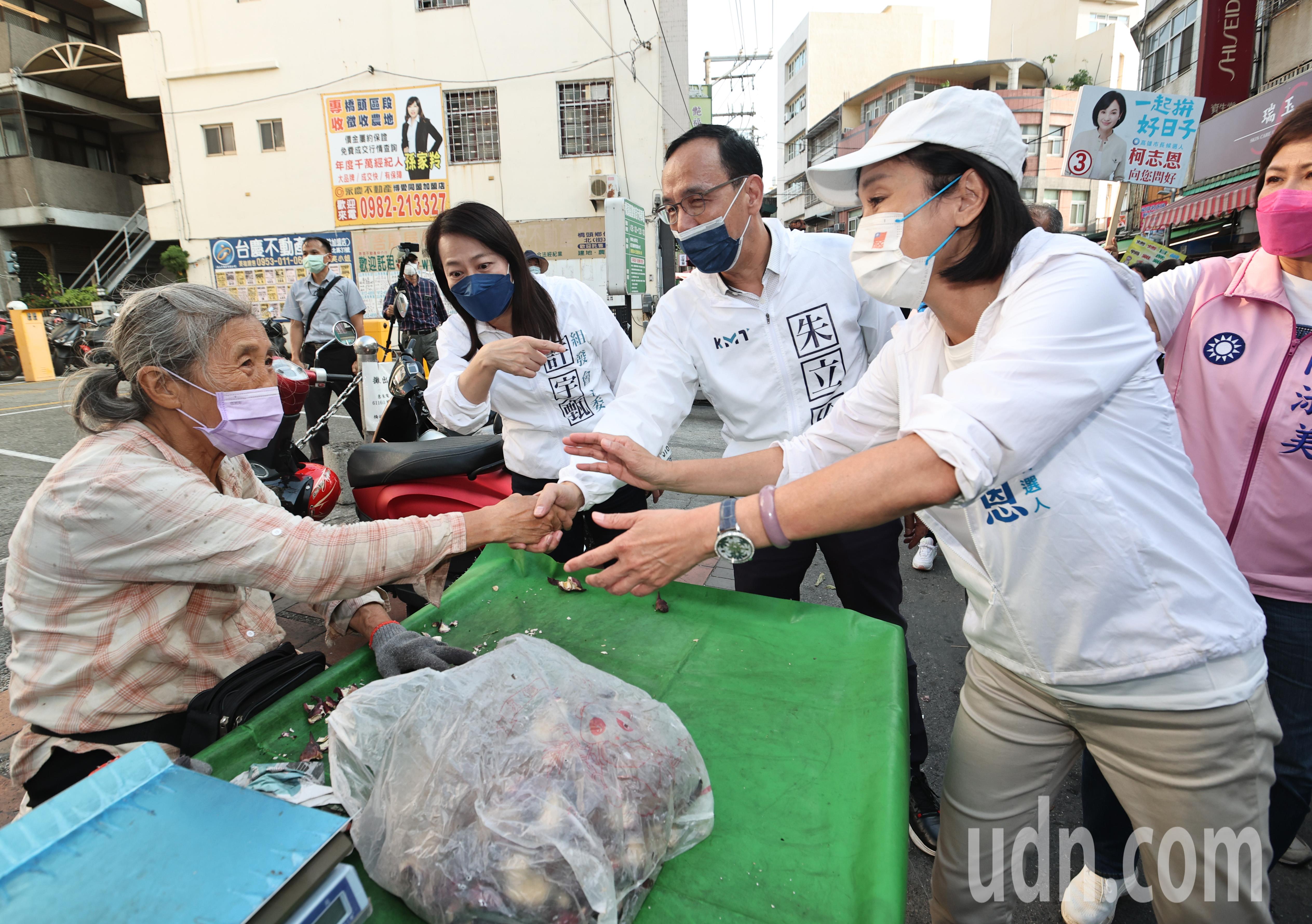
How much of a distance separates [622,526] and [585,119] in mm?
15675

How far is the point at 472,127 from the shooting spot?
15.4 meters

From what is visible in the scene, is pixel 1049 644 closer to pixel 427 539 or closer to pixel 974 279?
pixel 974 279

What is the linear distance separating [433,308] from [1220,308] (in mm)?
5463

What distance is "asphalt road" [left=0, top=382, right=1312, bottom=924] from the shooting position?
72.7 inches

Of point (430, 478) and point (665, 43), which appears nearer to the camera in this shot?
point (430, 478)

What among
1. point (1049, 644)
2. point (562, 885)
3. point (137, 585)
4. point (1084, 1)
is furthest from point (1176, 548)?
point (1084, 1)

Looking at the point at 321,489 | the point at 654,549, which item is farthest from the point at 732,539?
the point at 321,489

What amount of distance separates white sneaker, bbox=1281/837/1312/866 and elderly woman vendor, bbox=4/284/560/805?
242cm

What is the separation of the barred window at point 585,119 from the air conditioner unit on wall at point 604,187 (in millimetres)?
630

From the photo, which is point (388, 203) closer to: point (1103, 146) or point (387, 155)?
point (387, 155)

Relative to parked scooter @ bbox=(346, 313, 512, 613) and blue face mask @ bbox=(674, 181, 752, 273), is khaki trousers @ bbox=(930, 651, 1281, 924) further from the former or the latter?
parked scooter @ bbox=(346, 313, 512, 613)

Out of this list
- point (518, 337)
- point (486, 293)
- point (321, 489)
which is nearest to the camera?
point (518, 337)

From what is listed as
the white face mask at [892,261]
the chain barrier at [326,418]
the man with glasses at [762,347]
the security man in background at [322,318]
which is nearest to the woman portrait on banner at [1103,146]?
the man with glasses at [762,347]

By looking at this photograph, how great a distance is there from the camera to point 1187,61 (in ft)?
50.6
